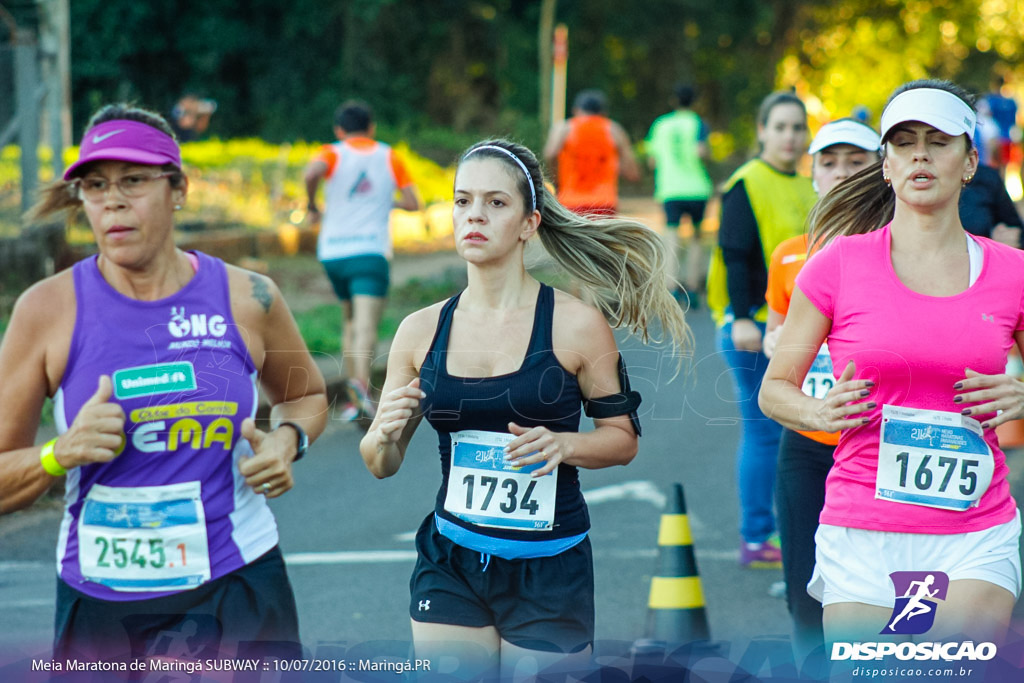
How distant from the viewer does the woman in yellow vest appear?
5.72 meters

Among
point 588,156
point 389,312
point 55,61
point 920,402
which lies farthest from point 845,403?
point 389,312

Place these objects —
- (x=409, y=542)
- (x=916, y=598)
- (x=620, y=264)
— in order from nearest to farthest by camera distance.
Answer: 1. (x=916, y=598)
2. (x=620, y=264)
3. (x=409, y=542)

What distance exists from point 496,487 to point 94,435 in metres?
1.01

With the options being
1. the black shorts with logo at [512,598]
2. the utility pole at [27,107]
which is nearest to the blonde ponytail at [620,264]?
the black shorts with logo at [512,598]

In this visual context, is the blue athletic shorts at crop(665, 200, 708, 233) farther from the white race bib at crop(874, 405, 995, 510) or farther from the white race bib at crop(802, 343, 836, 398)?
the white race bib at crop(874, 405, 995, 510)

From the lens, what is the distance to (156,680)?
3.22 m

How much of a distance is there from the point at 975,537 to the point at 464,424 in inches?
52.2

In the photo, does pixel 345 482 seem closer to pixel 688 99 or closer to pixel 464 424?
pixel 464 424

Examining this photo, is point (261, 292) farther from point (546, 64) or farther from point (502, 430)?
point (546, 64)

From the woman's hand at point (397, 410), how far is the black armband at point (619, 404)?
1.64ft

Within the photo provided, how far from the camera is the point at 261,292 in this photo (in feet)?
11.9

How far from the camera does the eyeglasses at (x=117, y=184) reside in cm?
343

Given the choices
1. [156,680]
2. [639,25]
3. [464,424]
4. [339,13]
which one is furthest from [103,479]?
[639,25]

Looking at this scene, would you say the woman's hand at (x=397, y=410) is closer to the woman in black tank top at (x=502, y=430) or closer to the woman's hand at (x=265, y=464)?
the woman in black tank top at (x=502, y=430)
